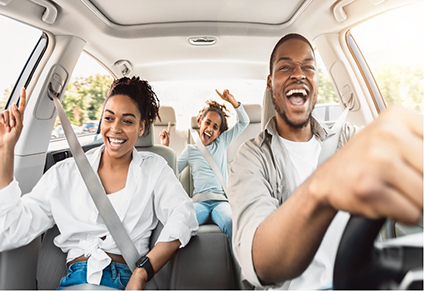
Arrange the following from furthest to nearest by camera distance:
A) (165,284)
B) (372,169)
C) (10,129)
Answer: (165,284), (10,129), (372,169)

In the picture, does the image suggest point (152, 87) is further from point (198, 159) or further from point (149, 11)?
point (198, 159)

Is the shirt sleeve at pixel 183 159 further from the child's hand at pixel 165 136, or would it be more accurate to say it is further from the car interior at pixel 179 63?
Result: the car interior at pixel 179 63

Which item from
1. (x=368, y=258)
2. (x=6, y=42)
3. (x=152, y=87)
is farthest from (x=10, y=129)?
(x=368, y=258)

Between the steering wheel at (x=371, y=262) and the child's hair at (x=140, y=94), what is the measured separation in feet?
3.55

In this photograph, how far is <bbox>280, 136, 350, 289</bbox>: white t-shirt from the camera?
0.42 metres

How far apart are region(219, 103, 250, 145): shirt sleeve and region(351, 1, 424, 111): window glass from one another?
0.96 metres

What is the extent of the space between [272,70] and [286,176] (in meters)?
0.34

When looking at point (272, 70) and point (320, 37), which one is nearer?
point (272, 70)

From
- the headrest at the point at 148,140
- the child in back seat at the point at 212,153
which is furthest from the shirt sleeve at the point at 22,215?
the child in back seat at the point at 212,153

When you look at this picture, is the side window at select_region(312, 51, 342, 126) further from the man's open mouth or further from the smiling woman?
the smiling woman

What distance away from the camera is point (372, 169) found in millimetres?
292

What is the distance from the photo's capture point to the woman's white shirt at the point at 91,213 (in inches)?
42.2

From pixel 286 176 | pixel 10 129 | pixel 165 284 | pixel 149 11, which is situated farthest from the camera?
pixel 149 11

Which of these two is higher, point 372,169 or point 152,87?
point 152,87
